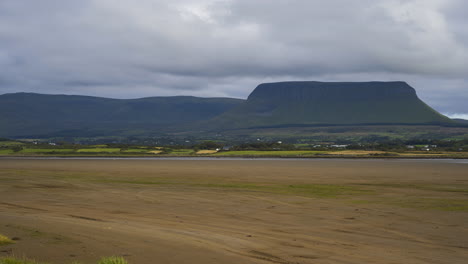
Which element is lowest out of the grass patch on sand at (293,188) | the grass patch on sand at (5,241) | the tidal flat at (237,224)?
the grass patch on sand at (293,188)

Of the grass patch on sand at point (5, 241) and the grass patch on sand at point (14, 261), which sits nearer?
the grass patch on sand at point (14, 261)

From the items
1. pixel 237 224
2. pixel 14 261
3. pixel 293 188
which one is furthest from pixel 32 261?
pixel 293 188

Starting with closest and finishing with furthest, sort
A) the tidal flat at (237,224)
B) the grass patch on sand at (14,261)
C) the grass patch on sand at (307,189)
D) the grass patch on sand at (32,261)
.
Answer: the grass patch on sand at (32,261) < the grass patch on sand at (14,261) < the tidal flat at (237,224) < the grass patch on sand at (307,189)

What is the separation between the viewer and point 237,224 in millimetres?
20328

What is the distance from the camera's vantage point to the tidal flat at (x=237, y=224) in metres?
14.7

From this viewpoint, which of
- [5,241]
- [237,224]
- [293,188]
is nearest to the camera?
[5,241]

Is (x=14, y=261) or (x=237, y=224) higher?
(x=14, y=261)

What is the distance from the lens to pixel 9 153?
4530 inches

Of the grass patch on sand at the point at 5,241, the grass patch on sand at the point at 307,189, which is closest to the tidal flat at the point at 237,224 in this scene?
the grass patch on sand at the point at 307,189

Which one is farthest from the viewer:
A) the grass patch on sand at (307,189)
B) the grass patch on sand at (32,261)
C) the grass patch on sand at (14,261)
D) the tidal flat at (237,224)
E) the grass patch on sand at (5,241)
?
the grass patch on sand at (307,189)

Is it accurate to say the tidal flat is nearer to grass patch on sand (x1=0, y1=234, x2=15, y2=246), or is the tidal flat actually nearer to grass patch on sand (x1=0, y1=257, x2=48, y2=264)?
grass patch on sand (x1=0, y1=234, x2=15, y2=246)

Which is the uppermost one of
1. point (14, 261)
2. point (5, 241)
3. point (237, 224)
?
point (14, 261)

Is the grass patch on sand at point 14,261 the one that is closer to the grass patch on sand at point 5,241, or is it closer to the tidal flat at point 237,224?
the tidal flat at point 237,224

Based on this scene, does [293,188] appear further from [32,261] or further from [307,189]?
[32,261]
